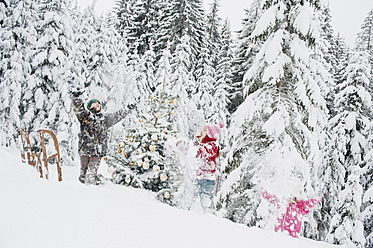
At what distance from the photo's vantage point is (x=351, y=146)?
44.9ft

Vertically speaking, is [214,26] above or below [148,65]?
above

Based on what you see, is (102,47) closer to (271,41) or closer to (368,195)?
(271,41)

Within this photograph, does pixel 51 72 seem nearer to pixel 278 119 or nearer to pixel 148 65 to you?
pixel 148 65

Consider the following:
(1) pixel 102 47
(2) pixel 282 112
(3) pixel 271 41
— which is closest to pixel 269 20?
(3) pixel 271 41

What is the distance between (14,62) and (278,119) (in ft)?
47.5

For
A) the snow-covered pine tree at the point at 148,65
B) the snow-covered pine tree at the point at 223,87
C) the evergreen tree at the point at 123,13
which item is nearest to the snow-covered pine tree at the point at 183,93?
the snow-covered pine tree at the point at 223,87

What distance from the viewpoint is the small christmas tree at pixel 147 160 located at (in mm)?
Result: 7934

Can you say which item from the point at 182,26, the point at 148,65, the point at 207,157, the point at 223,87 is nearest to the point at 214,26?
the point at 182,26

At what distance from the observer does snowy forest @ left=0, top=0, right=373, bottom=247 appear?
8016 mm

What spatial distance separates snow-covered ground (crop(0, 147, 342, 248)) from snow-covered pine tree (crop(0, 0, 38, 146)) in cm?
1306

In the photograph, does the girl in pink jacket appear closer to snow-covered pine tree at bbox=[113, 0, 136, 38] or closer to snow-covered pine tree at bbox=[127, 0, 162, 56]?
snow-covered pine tree at bbox=[127, 0, 162, 56]

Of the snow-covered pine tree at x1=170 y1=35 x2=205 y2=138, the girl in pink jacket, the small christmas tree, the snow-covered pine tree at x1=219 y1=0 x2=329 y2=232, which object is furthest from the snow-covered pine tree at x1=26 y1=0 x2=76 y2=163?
the girl in pink jacket

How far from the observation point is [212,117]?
1958 centimetres

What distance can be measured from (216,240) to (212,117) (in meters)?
17.0
